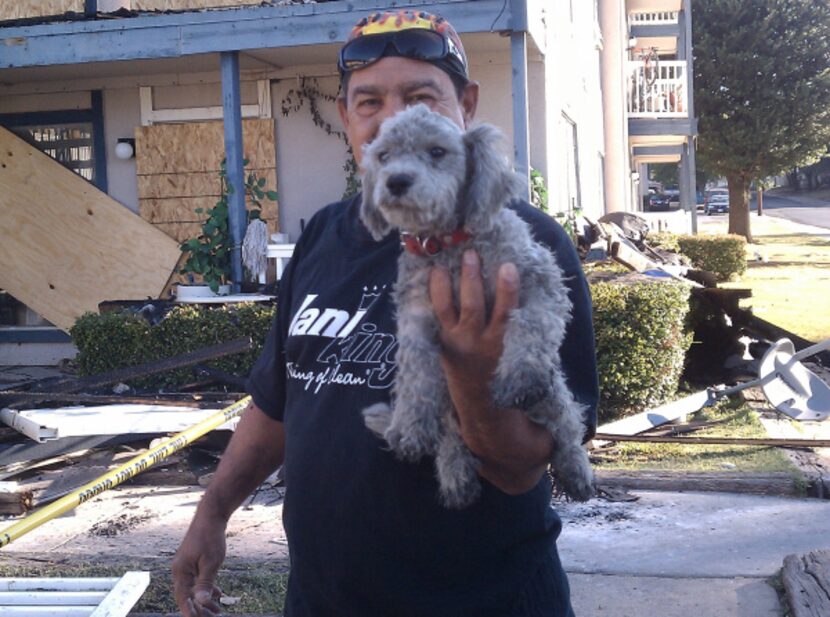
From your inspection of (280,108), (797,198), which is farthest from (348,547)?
(797,198)

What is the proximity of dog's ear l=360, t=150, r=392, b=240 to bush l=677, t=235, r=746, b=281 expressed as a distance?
2483 cm

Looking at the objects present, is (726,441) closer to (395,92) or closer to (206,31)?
(395,92)

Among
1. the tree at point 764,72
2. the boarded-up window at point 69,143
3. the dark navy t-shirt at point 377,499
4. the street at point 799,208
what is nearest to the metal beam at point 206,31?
the boarded-up window at point 69,143

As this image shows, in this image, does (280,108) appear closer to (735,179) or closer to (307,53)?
(307,53)

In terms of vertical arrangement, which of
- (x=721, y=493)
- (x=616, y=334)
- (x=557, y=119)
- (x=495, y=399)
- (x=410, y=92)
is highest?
(x=557, y=119)

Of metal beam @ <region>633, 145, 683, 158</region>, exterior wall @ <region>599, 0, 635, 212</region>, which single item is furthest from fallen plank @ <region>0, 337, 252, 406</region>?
metal beam @ <region>633, 145, 683, 158</region>

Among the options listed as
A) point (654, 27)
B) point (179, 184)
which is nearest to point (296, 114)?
point (179, 184)

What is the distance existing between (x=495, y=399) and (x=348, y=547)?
0.60m

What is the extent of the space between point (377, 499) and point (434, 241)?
59 centimetres

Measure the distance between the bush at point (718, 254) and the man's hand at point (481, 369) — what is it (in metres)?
24.9

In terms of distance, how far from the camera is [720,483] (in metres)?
7.18

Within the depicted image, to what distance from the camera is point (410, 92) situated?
2604 mm

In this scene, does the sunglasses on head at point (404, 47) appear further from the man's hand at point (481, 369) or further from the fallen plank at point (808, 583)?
the fallen plank at point (808, 583)

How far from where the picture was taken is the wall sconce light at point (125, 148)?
12445 mm
